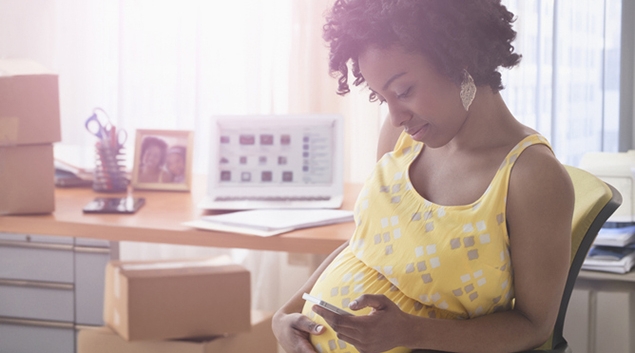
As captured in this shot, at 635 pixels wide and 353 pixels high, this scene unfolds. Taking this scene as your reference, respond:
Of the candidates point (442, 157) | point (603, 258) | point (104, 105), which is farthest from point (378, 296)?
point (104, 105)

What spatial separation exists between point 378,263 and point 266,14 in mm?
1606

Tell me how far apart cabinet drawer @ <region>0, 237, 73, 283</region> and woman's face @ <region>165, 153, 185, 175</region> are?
1.28 ft

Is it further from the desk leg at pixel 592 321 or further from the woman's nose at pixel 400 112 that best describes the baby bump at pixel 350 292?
the desk leg at pixel 592 321

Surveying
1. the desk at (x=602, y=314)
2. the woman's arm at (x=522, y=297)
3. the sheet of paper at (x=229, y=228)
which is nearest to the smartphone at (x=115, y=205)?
the sheet of paper at (x=229, y=228)

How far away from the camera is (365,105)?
2521 millimetres

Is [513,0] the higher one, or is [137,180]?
[513,0]

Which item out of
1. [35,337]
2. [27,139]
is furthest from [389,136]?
[35,337]

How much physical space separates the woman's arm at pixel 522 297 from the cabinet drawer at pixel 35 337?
127 cm

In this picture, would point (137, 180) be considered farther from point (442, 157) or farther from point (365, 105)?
point (442, 157)

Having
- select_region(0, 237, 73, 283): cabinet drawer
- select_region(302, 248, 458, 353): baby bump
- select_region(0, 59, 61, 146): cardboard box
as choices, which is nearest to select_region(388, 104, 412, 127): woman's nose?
select_region(302, 248, 458, 353): baby bump

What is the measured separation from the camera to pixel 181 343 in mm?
1856

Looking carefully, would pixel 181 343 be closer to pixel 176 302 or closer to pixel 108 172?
pixel 176 302

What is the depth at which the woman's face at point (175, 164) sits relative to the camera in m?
2.26

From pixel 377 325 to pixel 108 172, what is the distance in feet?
4.53
